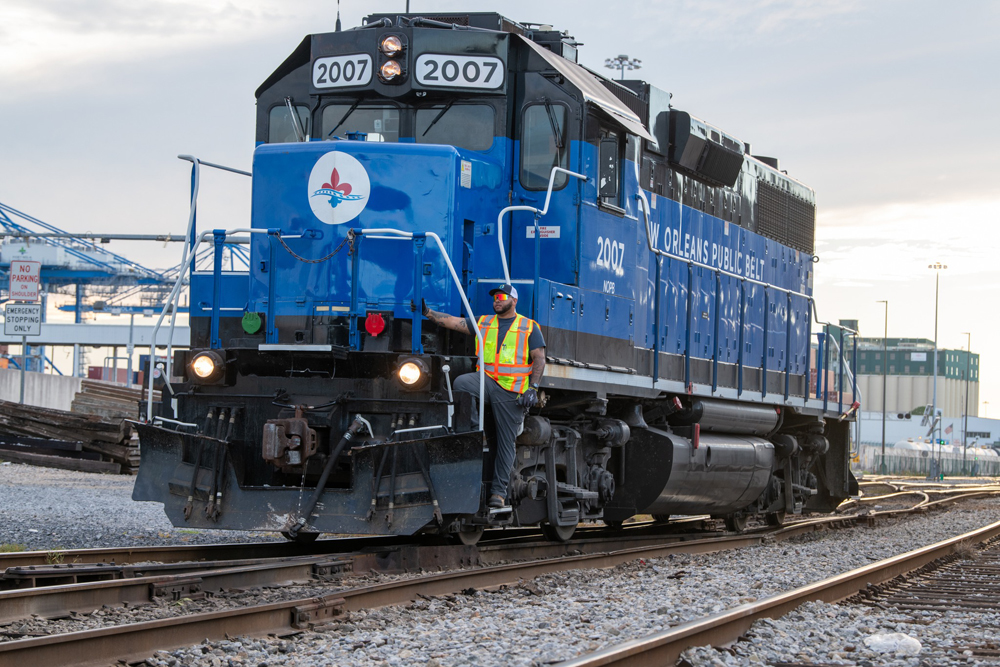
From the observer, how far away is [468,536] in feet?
26.0

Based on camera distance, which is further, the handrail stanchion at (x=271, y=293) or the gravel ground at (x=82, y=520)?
the gravel ground at (x=82, y=520)

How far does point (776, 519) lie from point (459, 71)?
7.41 metres

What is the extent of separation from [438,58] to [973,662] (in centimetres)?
526

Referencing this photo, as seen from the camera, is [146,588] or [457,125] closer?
[146,588]

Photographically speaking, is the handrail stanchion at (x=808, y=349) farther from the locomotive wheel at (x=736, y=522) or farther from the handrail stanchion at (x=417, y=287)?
the handrail stanchion at (x=417, y=287)

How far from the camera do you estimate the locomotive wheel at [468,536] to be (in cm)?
787

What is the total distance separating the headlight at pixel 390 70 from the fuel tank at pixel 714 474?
3.79m

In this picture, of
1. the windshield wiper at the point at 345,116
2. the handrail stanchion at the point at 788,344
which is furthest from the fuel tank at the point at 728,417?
the windshield wiper at the point at 345,116

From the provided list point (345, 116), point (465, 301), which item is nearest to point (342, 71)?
point (345, 116)

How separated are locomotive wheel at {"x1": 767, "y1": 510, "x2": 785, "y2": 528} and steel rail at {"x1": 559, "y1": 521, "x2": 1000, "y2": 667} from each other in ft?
14.2

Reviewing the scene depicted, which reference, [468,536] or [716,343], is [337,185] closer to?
[468,536]

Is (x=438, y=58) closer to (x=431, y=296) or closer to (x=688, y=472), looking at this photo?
(x=431, y=296)

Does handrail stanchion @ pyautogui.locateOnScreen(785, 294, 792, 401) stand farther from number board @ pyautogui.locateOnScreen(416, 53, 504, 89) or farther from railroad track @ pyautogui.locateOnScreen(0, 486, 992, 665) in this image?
number board @ pyautogui.locateOnScreen(416, 53, 504, 89)

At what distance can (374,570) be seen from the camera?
6992 millimetres
